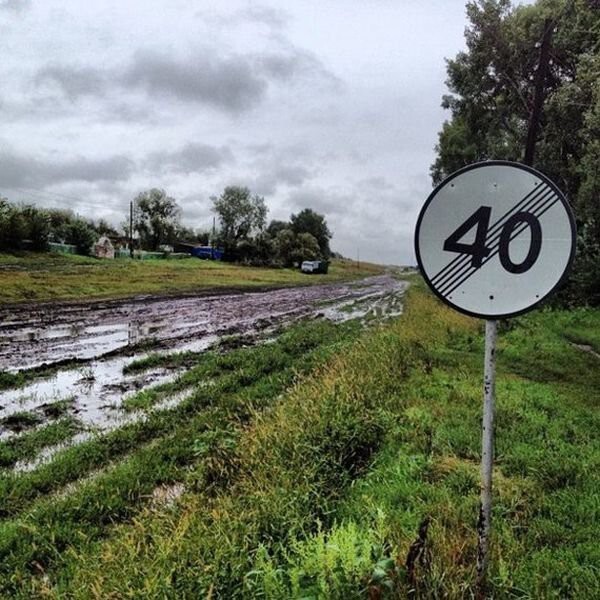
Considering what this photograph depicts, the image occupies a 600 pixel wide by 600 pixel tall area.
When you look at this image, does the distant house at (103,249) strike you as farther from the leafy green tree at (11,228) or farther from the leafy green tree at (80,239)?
the leafy green tree at (11,228)

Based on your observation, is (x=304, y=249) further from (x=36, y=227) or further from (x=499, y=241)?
(x=499, y=241)

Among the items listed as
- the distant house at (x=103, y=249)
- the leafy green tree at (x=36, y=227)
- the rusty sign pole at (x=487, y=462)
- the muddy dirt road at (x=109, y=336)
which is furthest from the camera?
the distant house at (x=103, y=249)

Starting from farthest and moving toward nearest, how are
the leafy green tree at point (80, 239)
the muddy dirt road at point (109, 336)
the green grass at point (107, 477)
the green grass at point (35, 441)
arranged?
the leafy green tree at point (80, 239)
the muddy dirt road at point (109, 336)
the green grass at point (35, 441)
the green grass at point (107, 477)

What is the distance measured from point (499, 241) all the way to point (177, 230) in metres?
92.5

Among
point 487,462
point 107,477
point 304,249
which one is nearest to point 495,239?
point 487,462

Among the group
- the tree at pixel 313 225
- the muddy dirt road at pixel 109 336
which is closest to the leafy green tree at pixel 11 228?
the muddy dirt road at pixel 109 336

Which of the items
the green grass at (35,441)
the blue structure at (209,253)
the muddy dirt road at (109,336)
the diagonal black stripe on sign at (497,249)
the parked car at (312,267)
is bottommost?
the green grass at (35,441)

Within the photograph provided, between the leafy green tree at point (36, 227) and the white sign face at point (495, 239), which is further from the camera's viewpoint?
the leafy green tree at point (36, 227)

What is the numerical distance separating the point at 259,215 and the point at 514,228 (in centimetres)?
9924

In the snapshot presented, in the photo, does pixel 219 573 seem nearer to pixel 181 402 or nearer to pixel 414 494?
pixel 414 494

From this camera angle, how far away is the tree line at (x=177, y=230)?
156ft

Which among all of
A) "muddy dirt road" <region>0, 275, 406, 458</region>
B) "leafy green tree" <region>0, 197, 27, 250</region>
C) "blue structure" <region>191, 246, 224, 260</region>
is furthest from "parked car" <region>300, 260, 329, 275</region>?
"muddy dirt road" <region>0, 275, 406, 458</region>

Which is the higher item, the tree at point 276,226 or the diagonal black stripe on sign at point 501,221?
the tree at point 276,226

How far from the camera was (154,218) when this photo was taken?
8644cm
